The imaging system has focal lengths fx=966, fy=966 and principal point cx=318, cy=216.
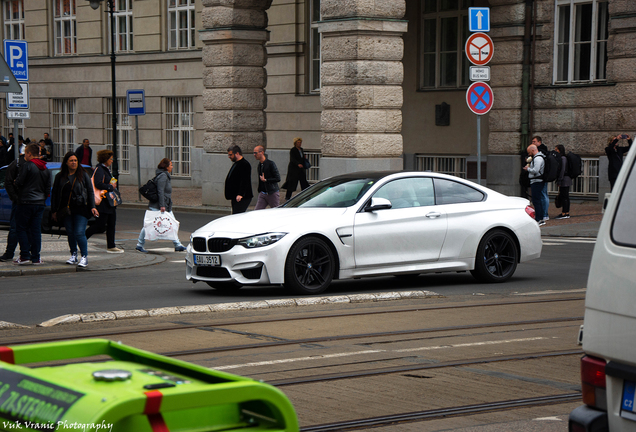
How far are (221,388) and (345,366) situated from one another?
4534mm

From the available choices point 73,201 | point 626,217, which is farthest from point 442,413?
point 73,201

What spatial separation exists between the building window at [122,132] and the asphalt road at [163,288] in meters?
22.2

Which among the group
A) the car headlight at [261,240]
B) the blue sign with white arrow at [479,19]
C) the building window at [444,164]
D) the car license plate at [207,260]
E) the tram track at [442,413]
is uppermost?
the blue sign with white arrow at [479,19]

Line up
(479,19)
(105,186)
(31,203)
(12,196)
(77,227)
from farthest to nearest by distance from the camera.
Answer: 1. (479,19)
2. (105,186)
3. (12,196)
4. (31,203)
5. (77,227)

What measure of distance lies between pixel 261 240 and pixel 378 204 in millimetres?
1424

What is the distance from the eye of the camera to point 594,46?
23922 mm

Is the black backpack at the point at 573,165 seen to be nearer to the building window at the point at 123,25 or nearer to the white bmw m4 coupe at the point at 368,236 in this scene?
the white bmw m4 coupe at the point at 368,236

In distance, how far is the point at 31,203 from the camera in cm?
1388

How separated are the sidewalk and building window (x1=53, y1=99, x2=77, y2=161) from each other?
1297 centimetres

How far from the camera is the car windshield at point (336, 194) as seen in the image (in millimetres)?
11359

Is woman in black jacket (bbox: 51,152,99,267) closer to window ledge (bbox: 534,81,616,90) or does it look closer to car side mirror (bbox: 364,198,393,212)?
car side mirror (bbox: 364,198,393,212)

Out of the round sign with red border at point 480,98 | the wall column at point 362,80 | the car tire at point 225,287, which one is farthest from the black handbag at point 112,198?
the round sign with red border at point 480,98

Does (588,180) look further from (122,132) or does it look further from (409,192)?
(122,132)

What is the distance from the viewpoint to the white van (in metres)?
3.61
